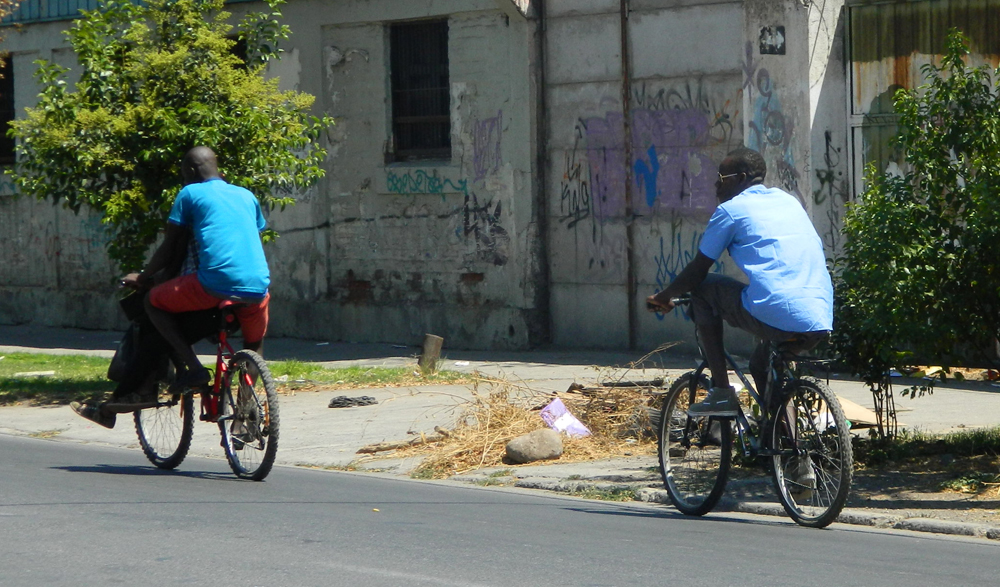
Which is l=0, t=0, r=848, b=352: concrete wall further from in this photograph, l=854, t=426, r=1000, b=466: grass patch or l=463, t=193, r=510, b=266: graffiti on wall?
l=854, t=426, r=1000, b=466: grass patch

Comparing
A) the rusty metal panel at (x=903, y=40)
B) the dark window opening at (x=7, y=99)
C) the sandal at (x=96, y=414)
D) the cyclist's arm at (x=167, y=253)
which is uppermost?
the dark window opening at (x=7, y=99)

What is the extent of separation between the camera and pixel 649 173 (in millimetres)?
14258

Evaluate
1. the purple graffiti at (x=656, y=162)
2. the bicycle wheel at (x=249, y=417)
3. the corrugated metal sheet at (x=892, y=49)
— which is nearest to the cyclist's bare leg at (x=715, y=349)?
the bicycle wheel at (x=249, y=417)

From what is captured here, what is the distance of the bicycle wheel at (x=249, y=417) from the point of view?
24.3 feet

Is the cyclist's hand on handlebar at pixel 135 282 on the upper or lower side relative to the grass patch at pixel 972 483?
upper

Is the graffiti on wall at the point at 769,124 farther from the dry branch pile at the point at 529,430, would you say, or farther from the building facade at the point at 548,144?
the dry branch pile at the point at 529,430

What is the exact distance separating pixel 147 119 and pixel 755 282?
6.67 m

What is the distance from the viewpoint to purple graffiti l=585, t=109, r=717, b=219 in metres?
13.8

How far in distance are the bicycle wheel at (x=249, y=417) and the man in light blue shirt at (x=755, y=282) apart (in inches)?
86.2

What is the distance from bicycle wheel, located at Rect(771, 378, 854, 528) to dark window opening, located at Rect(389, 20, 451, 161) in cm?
983

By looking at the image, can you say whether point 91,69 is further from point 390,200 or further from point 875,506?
point 875,506

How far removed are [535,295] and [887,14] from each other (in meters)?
4.70

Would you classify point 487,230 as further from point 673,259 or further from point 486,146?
point 673,259

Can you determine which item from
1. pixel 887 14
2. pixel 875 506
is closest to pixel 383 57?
pixel 887 14
